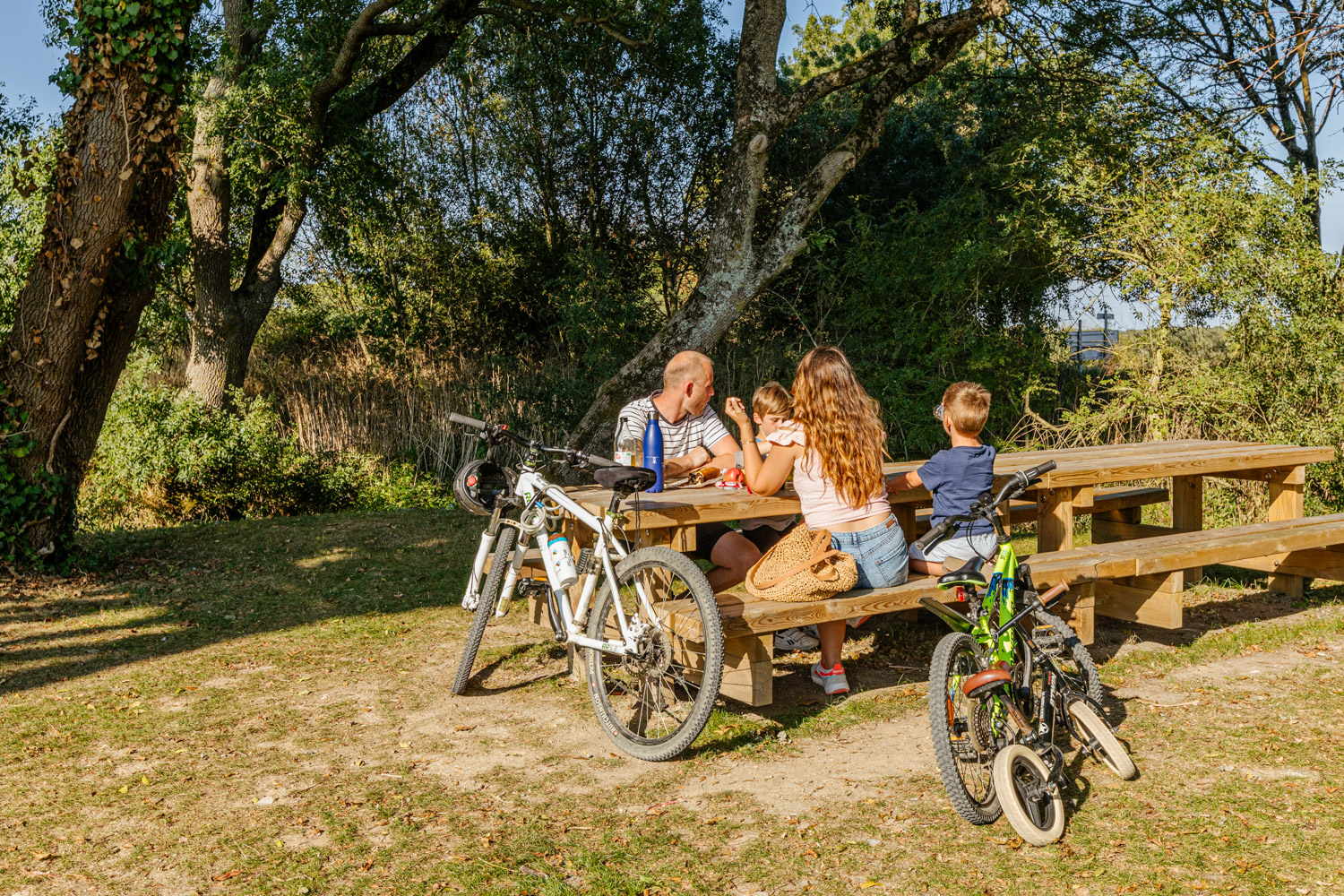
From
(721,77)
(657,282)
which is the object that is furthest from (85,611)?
(721,77)

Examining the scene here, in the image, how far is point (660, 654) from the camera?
4102mm

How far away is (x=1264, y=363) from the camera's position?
351 inches

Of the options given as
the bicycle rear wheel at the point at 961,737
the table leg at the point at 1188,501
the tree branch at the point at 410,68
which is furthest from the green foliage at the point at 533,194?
the bicycle rear wheel at the point at 961,737

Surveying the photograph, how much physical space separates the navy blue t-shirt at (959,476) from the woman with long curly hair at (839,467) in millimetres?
245

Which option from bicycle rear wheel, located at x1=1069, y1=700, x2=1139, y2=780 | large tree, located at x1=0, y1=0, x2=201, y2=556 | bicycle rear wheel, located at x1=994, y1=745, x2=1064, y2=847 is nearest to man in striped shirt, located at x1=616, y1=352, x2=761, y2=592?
bicycle rear wheel, located at x1=1069, y1=700, x2=1139, y2=780

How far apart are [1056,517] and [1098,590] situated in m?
0.51

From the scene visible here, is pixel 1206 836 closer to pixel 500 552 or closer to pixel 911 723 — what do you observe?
pixel 911 723

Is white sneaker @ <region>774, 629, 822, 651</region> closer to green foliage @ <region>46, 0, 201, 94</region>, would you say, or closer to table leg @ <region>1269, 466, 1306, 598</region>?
table leg @ <region>1269, 466, 1306, 598</region>

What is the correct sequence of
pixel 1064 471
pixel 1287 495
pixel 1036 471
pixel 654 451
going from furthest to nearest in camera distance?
pixel 1287 495
pixel 1064 471
pixel 654 451
pixel 1036 471

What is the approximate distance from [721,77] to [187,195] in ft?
24.3

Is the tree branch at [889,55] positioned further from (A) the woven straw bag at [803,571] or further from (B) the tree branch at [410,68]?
(A) the woven straw bag at [803,571]

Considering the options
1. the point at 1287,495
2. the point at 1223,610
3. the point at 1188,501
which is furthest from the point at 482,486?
the point at 1287,495

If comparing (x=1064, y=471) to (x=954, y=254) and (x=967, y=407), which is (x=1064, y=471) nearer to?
(x=967, y=407)

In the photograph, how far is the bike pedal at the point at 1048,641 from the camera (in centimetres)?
365
